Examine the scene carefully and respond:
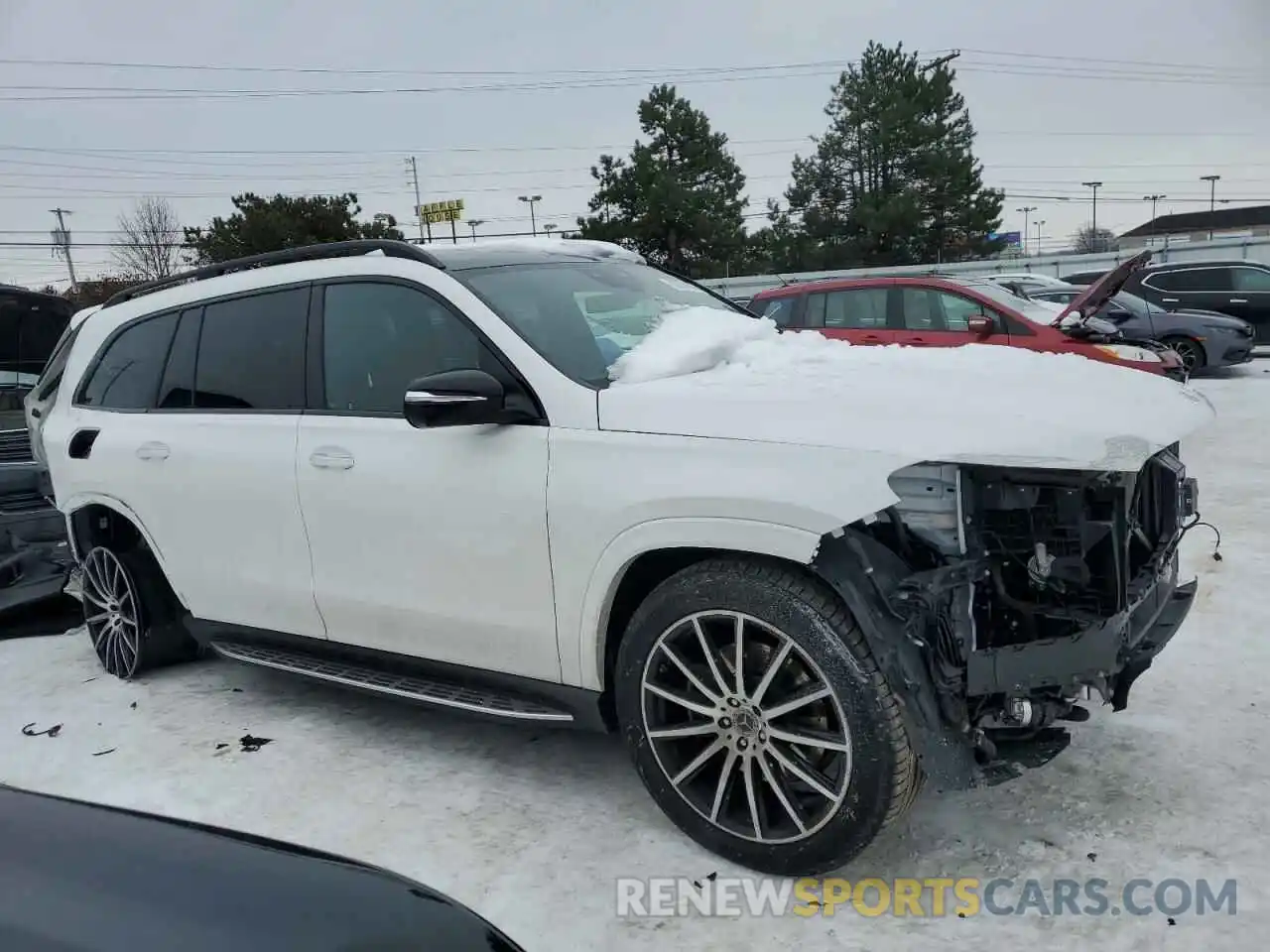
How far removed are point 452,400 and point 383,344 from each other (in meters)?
0.78

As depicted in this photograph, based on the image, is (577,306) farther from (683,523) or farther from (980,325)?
(980,325)

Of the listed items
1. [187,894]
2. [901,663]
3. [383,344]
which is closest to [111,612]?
[383,344]

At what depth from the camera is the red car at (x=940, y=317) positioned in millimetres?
10078

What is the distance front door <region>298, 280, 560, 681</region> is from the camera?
10.2 ft

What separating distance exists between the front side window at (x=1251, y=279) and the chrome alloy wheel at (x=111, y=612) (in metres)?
17.4

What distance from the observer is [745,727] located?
109 inches

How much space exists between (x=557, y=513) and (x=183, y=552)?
7.15 ft

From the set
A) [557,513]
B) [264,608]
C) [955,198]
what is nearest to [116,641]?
[264,608]

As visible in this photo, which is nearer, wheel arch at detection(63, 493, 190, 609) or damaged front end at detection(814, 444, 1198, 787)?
damaged front end at detection(814, 444, 1198, 787)

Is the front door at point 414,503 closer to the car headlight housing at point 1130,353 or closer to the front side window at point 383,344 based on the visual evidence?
the front side window at point 383,344

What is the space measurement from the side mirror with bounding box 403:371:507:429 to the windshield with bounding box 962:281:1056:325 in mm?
8849

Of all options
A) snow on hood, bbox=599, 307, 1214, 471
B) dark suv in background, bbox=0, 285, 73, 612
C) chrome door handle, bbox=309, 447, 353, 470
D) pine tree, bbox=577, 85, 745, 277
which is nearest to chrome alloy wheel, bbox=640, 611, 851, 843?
snow on hood, bbox=599, 307, 1214, 471

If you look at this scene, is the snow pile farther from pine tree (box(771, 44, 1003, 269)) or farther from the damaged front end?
pine tree (box(771, 44, 1003, 269))

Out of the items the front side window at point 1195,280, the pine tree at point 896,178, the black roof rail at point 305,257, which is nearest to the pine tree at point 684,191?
the pine tree at point 896,178
